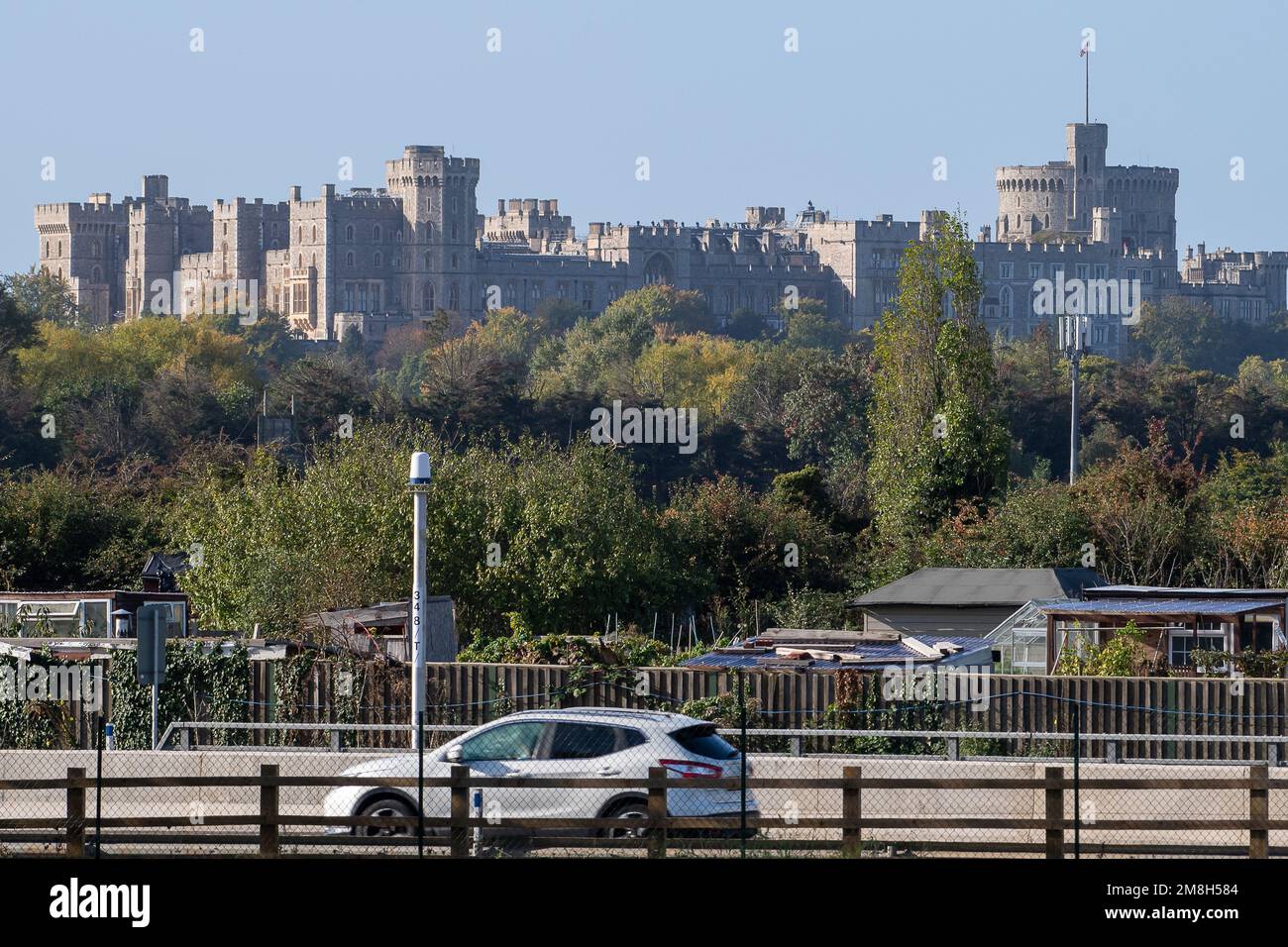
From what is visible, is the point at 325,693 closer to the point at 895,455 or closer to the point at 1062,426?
the point at 895,455

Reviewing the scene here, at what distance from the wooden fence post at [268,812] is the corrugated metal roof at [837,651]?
8.83 metres

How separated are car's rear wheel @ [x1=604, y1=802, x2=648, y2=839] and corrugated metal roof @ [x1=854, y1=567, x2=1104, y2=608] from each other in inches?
684

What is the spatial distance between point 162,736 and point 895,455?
29.5 meters

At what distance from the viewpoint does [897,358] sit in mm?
52906

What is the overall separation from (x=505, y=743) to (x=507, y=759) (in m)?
0.17

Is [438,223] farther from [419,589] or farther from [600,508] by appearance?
[419,589]

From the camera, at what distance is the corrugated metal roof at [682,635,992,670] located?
2591 centimetres

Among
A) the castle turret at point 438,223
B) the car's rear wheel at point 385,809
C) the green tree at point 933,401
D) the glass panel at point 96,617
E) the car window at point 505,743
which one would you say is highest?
the castle turret at point 438,223

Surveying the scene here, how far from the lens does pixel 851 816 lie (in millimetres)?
16562

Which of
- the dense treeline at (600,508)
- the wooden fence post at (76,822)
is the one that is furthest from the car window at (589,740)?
the dense treeline at (600,508)

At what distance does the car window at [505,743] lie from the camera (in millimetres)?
18484

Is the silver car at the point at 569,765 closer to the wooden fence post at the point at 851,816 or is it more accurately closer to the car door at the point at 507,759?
the car door at the point at 507,759

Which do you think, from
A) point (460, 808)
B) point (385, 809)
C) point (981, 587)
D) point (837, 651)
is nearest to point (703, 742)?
point (460, 808)

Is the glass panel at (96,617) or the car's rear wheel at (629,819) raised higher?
the glass panel at (96,617)
